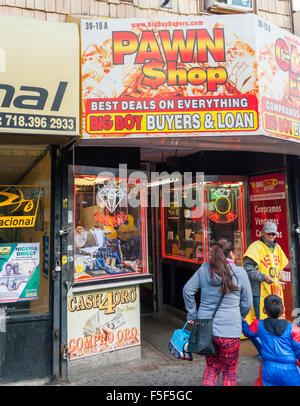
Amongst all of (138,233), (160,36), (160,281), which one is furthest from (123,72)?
(160,281)

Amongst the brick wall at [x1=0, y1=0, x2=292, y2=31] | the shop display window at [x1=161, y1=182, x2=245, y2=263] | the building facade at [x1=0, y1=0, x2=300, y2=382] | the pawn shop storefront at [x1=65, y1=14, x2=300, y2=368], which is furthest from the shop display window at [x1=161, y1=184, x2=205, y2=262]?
the brick wall at [x1=0, y1=0, x2=292, y2=31]

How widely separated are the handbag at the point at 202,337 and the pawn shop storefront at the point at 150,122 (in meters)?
1.72

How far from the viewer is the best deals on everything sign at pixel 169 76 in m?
3.99

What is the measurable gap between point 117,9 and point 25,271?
12.5 feet

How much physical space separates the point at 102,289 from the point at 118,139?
6.65ft

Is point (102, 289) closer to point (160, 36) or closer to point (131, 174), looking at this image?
point (131, 174)

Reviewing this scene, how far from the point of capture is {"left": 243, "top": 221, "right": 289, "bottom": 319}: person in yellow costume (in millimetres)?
4504

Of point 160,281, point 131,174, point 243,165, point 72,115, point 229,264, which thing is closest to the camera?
point 229,264

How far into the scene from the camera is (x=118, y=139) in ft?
13.5

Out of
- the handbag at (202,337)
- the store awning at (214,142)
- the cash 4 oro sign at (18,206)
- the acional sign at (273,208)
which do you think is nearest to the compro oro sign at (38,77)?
the store awning at (214,142)

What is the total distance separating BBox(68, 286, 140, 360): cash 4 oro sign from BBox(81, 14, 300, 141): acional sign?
7.20 ft

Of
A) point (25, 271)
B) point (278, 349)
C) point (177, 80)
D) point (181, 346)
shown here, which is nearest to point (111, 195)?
point (25, 271)

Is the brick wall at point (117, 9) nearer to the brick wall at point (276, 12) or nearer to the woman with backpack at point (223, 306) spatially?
the brick wall at point (276, 12)

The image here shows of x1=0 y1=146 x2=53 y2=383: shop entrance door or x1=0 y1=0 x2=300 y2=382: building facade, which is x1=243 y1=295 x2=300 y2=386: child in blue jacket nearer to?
x1=0 y1=0 x2=300 y2=382: building facade
